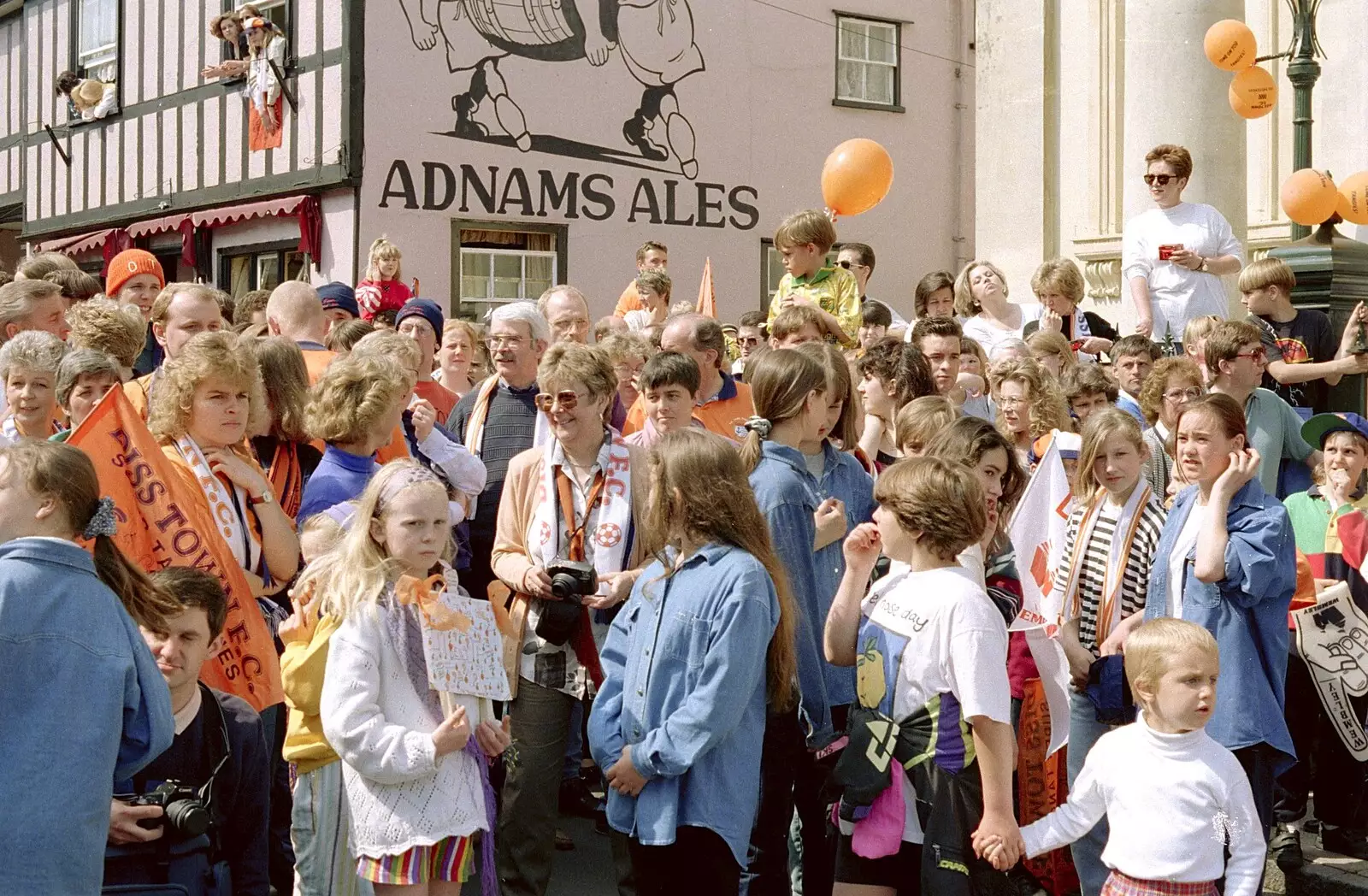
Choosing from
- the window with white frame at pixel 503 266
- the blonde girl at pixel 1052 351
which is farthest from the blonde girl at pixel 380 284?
the window with white frame at pixel 503 266

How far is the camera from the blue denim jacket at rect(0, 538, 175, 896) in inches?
132

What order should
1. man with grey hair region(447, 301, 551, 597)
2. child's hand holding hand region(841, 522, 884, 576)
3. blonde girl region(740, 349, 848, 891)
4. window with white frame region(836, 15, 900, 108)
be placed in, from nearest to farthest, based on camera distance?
child's hand holding hand region(841, 522, 884, 576)
blonde girl region(740, 349, 848, 891)
man with grey hair region(447, 301, 551, 597)
window with white frame region(836, 15, 900, 108)

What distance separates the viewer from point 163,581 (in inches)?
171

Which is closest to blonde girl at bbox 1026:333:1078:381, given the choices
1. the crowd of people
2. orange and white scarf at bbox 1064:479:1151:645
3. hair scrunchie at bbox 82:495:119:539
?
the crowd of people

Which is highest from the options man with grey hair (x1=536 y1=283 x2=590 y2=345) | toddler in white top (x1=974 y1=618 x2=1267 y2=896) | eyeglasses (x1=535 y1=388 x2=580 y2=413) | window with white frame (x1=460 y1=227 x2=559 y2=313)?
window with white frame (x1=460 y1=227 x2=559 y2=313)

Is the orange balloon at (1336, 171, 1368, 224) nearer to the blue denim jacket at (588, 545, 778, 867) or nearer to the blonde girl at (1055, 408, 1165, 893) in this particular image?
the blonde girl at (1055, 408, 1165, 893)

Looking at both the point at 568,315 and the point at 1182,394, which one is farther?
the point at 568,315

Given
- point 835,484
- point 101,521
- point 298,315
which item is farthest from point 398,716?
point 298,315

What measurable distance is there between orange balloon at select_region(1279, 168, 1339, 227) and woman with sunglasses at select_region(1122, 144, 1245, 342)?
6.47ft

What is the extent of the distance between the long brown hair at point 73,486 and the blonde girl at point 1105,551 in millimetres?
3040

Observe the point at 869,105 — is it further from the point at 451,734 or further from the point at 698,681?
the point at 451,734

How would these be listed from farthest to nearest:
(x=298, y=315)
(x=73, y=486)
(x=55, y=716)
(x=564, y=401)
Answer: (x=298, y=315) < (x=564, y=401) < (x=73, y=486) < (x=55, y=716)

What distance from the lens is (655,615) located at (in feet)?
14.2

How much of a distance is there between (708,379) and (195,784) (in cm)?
318
